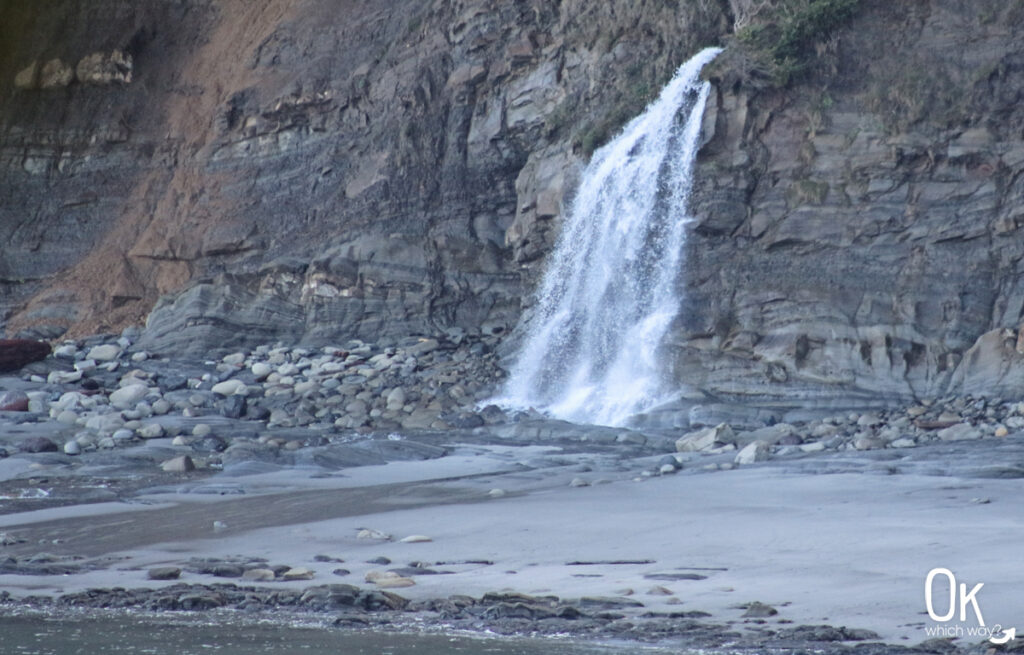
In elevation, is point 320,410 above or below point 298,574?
above

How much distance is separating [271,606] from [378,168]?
19.0 metres

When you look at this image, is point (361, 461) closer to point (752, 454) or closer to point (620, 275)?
point (752, 454)

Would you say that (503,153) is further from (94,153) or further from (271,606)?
(271,606)

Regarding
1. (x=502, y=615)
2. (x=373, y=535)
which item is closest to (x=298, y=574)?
(x=373, y=535)

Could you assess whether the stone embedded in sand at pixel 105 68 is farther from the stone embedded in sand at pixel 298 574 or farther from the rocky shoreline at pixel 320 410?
the stone embedded in sand at pixel 298 574

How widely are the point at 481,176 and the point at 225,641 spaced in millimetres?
18964

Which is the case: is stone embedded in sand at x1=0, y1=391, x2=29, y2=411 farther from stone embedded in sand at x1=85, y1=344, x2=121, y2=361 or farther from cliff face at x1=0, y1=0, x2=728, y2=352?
cliff face at x1=0, y1=0, x2=728, y2=352

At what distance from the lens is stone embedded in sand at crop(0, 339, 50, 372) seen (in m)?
21.9

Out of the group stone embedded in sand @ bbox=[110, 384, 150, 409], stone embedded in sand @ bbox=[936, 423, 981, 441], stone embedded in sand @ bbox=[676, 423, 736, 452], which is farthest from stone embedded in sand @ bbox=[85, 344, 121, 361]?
stone embedded in sand @ bbox=[936, 423, 981, 441]

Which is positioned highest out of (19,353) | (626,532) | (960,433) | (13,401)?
(19,353)

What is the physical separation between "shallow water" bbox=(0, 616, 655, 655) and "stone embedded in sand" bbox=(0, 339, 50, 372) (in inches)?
628

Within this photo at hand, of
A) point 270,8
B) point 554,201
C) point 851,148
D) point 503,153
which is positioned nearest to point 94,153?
point 270,8

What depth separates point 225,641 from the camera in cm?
643

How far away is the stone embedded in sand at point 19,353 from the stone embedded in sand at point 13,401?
2.59 m
